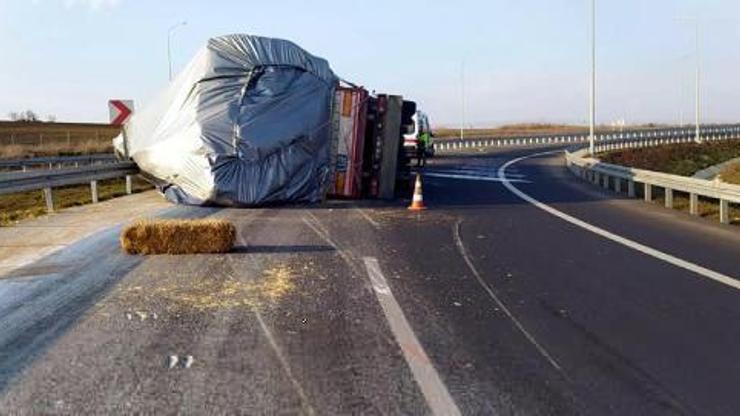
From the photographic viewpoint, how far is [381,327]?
6.99 meters

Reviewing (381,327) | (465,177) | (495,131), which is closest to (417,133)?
(465,177)

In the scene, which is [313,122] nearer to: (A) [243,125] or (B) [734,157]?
(A) [243,125]

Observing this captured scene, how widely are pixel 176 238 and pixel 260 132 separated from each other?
704 centimetres

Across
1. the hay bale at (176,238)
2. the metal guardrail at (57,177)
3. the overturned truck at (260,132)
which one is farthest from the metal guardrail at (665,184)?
the metal guardrail at (57,177)

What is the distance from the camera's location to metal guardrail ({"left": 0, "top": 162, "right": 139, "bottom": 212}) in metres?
17.0

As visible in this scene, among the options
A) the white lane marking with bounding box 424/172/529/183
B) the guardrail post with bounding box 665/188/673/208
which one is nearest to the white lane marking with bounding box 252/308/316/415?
the guardrail post with bounding box 665/188/673/208

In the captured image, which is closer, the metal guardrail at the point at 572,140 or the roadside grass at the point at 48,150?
the roadside grass at the point at 48,150

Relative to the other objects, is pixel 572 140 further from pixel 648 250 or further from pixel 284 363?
pixel 284 363

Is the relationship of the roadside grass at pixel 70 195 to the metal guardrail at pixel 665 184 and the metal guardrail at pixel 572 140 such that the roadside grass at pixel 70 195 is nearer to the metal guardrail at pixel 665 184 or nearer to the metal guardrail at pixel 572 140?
the metal guardrail at pixel 665 184

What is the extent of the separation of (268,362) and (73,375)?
1227 mm

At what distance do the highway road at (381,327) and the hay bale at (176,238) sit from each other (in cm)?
27

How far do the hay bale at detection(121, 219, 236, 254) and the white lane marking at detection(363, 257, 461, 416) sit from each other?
8.78 feet

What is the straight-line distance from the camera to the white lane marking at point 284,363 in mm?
5059

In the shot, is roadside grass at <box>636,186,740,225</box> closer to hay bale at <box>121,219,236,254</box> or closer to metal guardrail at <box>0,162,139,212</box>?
hay bale at <box>121,219,236,254</box>
